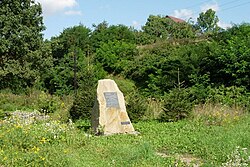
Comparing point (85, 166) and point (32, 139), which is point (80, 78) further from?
point (85, 166)

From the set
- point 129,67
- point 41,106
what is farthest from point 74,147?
point 129,67

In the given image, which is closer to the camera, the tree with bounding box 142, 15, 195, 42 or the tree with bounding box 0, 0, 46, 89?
the tree with bounding box 0, 0, 46, 89

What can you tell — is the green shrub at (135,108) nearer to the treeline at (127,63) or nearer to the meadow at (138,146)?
the treeline at (127,63)

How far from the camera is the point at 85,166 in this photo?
21.6ft

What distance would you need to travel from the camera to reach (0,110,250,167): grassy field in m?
6.47

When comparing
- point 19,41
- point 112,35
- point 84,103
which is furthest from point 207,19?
point 84,103

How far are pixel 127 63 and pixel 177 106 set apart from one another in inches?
470

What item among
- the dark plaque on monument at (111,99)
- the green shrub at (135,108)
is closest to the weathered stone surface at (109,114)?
the dark plaque on monument at (111,99)

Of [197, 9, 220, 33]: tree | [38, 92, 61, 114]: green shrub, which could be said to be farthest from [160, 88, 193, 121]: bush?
[197, 9, 220, 33]: tree

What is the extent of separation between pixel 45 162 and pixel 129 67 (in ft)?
57.9

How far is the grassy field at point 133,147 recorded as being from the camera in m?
6.47

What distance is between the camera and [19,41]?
19.9 meters

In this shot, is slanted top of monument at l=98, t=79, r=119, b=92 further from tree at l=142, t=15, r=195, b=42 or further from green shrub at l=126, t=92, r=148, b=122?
tree at l=142, t=15, r=195, b=42

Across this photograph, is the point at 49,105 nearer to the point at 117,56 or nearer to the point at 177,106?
the point at 117,56
